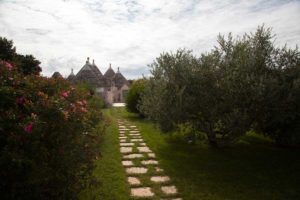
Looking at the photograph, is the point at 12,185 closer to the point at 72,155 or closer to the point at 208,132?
the point at 72,155

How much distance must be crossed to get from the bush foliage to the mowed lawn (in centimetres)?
59

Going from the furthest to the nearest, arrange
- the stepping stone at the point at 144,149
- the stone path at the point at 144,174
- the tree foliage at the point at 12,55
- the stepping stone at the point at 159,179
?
the tree foliage at the point at 12,55, the stepping stone at the point at 144,149, the stepping stone at the point at 159,179, the stone path at the point at 144,174

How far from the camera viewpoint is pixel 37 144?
355cm

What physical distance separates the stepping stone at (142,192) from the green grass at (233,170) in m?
0.61

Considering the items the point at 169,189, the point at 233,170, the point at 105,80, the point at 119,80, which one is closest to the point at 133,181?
the point at 169,189

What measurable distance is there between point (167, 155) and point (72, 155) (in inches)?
177

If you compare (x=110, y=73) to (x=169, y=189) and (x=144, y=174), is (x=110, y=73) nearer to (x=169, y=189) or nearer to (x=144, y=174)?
(x=144, y=174)

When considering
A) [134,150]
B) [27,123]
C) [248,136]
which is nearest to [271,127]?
[248,136]

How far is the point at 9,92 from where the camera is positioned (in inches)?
156

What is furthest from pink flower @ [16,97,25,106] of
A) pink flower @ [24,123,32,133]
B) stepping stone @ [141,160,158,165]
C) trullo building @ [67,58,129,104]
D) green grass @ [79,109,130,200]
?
trullo building @ [67,58,129,104]

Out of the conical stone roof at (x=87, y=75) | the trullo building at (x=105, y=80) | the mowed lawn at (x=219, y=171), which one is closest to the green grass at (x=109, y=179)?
the mowed lawn at (x=219, y=171)

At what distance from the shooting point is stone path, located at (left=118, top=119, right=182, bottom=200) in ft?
17.1

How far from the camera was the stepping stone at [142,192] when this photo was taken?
515 cm

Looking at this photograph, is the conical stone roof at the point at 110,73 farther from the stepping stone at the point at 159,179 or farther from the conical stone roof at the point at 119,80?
the stepping stone at the point at 159,179
